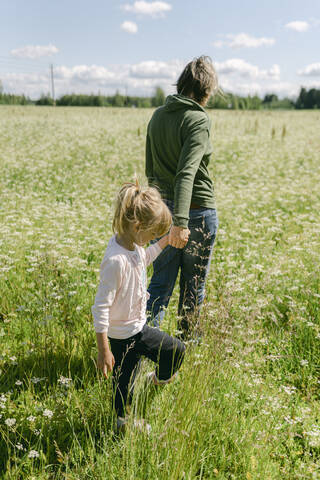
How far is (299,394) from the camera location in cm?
314

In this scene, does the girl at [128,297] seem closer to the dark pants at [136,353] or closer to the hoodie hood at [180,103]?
the dark pants at [136,353]

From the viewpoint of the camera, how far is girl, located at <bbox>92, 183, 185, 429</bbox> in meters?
2.36

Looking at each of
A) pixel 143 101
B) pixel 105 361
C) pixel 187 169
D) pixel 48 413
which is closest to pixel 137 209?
pixel 187 169

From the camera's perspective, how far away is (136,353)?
2.62 m

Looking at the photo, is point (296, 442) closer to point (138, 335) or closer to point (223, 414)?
point (223, 414)

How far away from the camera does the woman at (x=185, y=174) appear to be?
3.05 meters

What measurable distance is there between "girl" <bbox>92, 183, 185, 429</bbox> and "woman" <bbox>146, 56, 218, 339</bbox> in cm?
36

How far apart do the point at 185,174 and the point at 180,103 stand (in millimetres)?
570

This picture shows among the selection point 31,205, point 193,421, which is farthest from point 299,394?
point 31,205

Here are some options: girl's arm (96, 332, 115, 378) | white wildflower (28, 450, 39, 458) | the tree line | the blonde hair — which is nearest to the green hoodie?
the blonde hair

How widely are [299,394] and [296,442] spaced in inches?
15.4

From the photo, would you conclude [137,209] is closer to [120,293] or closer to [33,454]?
[120,293]

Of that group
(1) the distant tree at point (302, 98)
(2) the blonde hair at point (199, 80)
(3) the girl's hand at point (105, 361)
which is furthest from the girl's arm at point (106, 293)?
(1) the distant tree at point (302, 98)

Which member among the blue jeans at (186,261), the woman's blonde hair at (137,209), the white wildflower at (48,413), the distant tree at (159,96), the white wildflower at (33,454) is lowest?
the white wildflower at (33,454)
